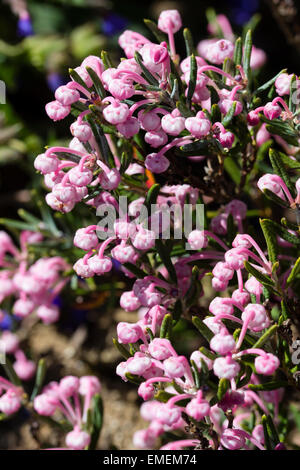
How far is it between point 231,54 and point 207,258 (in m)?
0.37

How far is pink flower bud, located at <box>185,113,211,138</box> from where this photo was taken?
83cm

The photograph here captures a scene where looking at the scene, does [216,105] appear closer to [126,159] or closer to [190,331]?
[126,159]

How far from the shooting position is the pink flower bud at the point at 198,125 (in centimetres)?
83

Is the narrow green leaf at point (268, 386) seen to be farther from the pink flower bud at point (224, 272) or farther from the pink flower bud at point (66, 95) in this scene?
the pink flower bud at point (66, 95)

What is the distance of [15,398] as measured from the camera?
1.15 meters

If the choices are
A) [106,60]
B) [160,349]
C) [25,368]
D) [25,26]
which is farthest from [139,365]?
[25,26]

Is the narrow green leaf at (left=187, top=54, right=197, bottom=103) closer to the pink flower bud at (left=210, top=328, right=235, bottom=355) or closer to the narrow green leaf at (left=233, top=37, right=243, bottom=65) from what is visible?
the narrow green leaf at (left=233, top=37, right=243, bottom=65)

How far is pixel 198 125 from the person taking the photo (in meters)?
0.83

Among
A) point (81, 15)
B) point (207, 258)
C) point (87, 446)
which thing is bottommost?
point (87, 446)

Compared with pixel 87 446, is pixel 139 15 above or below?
above

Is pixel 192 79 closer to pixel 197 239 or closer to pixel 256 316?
pixel 197 239

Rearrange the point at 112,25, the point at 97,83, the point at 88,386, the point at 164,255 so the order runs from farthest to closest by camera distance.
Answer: the point at 112,25 < the point at 88,386 < the point at 164,255 < the point at 97,83

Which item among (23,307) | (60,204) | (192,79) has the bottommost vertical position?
(23,307)
